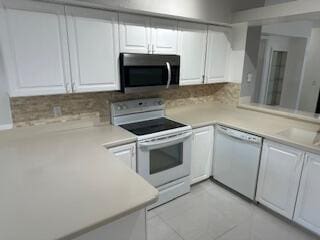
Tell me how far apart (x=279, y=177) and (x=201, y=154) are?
894 mm

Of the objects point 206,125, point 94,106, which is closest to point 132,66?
point 94,106

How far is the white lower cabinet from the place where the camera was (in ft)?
3.82

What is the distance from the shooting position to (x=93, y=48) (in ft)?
6.52

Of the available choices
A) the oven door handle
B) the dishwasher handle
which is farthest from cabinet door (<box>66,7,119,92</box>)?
the dishwasher handle

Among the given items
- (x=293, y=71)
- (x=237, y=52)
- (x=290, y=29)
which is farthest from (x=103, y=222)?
(x=293, y=71)

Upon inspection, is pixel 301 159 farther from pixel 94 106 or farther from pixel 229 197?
pixel 94 106

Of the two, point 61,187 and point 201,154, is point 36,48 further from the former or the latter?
point 201,154

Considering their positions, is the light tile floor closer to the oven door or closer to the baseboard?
the oven door

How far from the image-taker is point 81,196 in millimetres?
1195

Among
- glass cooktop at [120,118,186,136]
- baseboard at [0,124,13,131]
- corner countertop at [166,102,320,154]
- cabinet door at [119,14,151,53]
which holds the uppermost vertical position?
cabinet door at [119,14,151,53]

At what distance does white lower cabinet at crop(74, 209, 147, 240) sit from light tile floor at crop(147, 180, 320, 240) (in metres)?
0.87

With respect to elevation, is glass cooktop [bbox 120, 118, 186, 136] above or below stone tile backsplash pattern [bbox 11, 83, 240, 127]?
below

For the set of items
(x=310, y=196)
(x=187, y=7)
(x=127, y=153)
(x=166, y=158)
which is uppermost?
(x=187, y=7)

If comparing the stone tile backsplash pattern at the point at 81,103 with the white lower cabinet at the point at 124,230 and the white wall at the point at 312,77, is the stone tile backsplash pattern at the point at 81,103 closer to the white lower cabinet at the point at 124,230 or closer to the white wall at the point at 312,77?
the white lower cabinet at the point at 124,230
